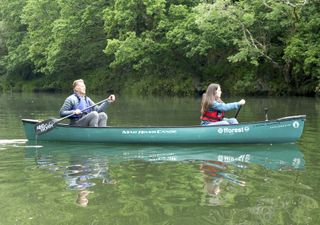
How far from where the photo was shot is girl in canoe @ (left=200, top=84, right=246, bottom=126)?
1045 cm

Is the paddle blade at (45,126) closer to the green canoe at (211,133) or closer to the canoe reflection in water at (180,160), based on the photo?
the canoe reflection in water at (180,160)

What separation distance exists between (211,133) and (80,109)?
306 centimetres

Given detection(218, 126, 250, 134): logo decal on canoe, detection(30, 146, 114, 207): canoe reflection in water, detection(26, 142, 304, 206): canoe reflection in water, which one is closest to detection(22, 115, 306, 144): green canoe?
detection(218, 126, 250, 134): logo decal on canoe

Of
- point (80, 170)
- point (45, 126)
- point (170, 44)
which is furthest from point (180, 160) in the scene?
point (170, 44)

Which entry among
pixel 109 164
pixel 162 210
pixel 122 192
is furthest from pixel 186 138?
pixel 162 210

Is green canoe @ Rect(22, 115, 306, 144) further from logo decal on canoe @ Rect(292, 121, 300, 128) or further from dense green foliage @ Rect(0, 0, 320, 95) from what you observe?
dense green foliage @ Rect(0, 0, 320, 95)

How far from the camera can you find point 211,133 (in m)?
10.7

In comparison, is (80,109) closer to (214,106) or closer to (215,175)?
(214,106)

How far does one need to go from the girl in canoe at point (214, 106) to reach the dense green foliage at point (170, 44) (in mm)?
15832

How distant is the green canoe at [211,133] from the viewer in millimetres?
10609

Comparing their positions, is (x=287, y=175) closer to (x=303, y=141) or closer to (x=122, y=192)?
(x=122, y=192)

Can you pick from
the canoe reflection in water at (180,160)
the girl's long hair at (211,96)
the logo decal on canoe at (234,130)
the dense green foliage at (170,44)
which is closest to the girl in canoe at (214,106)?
the girl's long hair at (211,96)

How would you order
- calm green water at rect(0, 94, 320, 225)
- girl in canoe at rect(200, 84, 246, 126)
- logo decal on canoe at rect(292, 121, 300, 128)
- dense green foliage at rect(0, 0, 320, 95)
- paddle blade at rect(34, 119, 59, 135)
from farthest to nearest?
1. dense green foliage at rect(0, 0, 320, 95)
2. paddle blade at rect(34, 119, 59, 135)
3. logo decal on canoe at rect(292, 121, 300, 128)
4. girl in canoe at rect(200, 84, 246, 126)
5. calm green water at rect(0, 94, 320, 225)

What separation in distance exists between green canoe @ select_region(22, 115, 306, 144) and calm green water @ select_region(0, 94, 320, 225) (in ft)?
0.55
